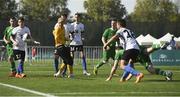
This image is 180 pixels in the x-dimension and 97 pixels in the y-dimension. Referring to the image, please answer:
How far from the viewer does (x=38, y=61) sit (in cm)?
3650

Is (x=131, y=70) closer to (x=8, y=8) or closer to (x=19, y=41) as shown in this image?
(x=19, y=41)

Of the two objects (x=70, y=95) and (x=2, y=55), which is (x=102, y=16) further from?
(x=70, y=95)

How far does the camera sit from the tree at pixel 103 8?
10471 centimetres

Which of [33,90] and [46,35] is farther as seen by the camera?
[46,35]

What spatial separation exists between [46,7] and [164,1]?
1966 centimetres

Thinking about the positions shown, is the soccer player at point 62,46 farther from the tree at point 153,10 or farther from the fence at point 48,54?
the tree at point 153,10

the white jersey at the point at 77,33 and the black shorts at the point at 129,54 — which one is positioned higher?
the white jersey at the point at 77,33

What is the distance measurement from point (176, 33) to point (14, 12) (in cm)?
5213

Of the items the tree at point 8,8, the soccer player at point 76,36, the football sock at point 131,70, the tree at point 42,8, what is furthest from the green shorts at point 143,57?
the tree at point 42,8

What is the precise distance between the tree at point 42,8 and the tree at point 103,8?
467cm

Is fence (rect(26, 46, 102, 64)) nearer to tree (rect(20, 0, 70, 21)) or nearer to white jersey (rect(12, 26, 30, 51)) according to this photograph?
white jersey (rect(12, 26, 30, 51))

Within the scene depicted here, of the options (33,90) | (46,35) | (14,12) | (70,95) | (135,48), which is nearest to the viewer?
(70,95)

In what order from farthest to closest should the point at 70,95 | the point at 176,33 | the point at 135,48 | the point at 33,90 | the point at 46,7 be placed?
the point at 46,7, the point at 176,33, the point at 135,48, the point at 33,90, the point at 70,95

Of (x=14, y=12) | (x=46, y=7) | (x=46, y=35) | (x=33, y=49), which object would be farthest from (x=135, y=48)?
(x=46, y=7)
